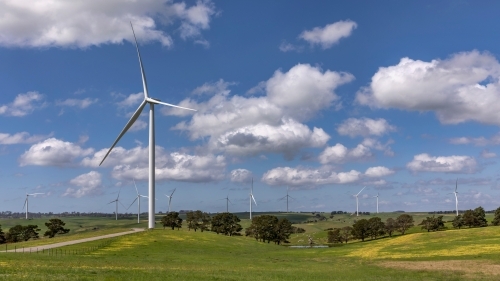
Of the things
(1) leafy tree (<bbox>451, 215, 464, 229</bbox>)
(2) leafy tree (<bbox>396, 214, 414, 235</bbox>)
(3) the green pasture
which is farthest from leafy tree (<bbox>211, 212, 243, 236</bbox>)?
(1) leafy tree (<bbox>451, 215, 464, 229</bbox>)

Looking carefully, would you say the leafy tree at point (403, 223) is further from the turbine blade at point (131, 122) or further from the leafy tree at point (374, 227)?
the turbine blade at point (131, 122)

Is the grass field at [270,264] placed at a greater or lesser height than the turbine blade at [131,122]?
lesser

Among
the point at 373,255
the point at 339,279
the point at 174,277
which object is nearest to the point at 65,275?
the point at 174,277

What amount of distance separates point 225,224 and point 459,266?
388 feet

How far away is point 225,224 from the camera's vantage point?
539ft

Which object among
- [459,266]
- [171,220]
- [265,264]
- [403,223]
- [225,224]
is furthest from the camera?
[403,223]

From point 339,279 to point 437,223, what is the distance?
13293 centimetres

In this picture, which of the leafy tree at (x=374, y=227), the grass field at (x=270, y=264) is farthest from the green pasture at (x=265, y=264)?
the leafy tree at (x=374, y=227)

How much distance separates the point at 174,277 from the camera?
39.8 meters

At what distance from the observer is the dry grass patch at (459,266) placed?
155 ft

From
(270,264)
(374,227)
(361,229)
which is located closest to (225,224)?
(361,229)

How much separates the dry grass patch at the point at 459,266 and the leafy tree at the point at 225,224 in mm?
108608

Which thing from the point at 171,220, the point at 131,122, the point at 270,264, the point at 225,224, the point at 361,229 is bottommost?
the point at 361,229

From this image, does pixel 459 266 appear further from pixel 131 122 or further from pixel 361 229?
pixel 361 229
